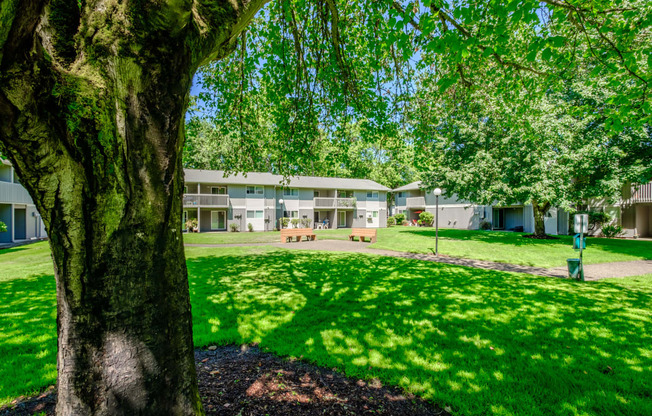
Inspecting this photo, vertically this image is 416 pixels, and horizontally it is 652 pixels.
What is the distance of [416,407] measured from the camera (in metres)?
2.76

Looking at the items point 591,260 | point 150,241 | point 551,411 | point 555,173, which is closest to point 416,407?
point 551,411

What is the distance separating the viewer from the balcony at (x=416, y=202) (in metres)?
42.2

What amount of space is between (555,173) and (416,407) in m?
19.8

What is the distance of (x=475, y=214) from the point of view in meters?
36.6

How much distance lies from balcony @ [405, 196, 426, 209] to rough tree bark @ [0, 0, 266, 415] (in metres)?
43.0

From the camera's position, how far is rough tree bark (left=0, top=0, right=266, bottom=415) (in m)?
1.61

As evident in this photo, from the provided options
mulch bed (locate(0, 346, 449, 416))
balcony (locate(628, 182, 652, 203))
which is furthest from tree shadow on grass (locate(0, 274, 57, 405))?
balcony (locate(628, 182, 652, 203))

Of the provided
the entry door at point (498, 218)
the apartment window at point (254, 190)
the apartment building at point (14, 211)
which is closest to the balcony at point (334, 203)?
the apartment window at point (254, 190)

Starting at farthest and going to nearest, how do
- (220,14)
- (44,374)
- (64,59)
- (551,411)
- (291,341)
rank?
(291,341) < (44,374) < (551,411) < (220,14) < (64,59)

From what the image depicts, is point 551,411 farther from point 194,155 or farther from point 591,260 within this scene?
point 194,155

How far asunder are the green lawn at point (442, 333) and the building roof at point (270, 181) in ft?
72.4

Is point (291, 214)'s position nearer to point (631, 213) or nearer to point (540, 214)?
point (540, 214)

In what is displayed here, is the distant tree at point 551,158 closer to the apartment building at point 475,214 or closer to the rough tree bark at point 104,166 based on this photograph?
the apartment building at point 475,214

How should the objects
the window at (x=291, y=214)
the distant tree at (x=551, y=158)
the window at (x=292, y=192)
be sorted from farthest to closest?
the window at (x=291, y=214) → the window at (x=292, y=192) → the distant tree at (x=551, y=158)
